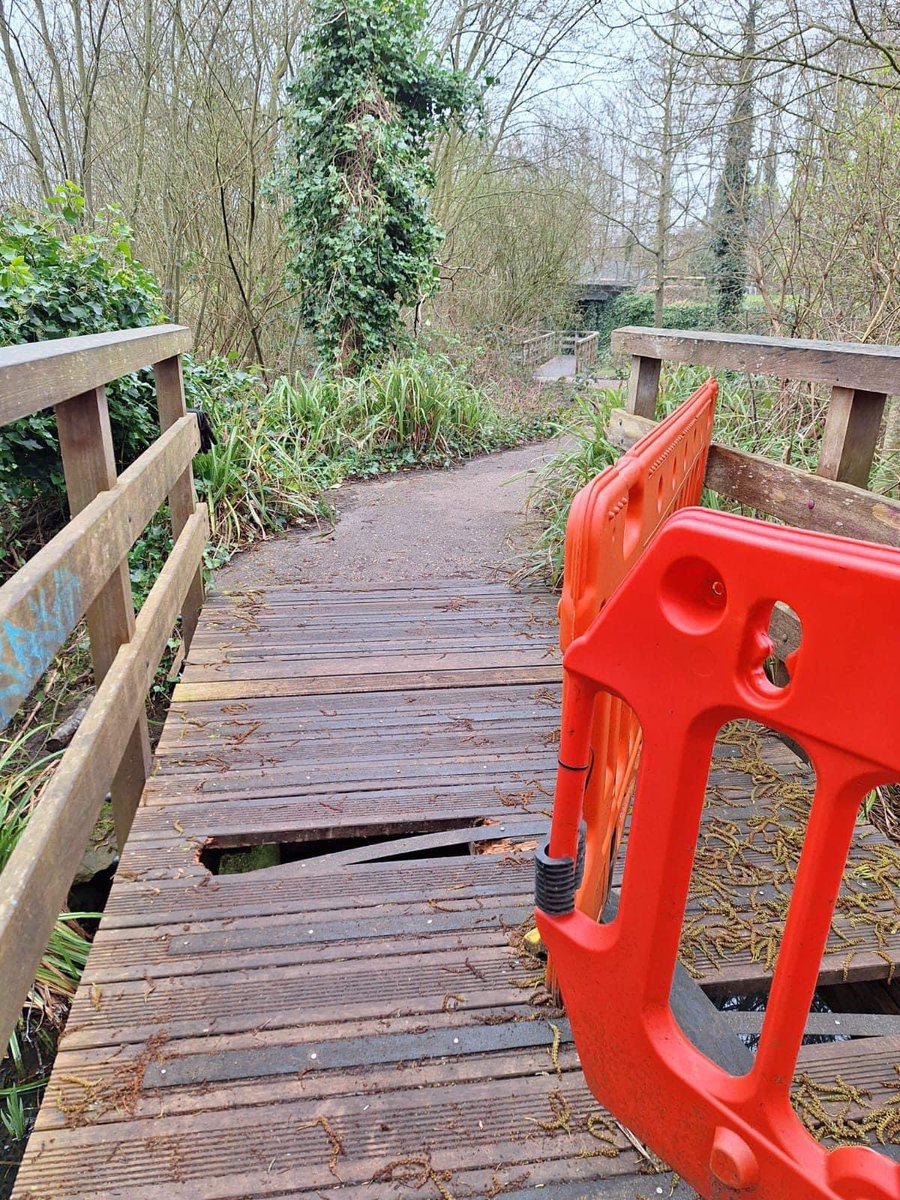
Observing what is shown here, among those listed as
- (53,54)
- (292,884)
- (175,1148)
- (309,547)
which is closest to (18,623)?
(175,1148)

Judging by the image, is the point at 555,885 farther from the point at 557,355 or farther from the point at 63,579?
the point at 557,355

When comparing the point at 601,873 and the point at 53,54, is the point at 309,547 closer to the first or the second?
the point at 601,873

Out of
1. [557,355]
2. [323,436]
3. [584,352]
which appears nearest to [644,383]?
[323,436]

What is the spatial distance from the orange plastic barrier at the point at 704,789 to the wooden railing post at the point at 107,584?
1.68m

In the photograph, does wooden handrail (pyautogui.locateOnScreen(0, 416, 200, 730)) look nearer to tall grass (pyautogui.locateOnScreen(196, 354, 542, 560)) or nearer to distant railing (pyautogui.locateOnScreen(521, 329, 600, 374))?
tall grass (pyautogui.locateOnScreen(196, 354, 542, 560))

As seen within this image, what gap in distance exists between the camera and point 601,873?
1735 millimetres

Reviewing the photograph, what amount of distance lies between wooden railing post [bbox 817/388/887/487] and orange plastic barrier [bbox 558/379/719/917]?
2.44 feet

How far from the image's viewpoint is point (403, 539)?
5.75 m

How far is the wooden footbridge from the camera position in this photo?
1489 millimetres

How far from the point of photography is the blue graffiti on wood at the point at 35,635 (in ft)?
4.44

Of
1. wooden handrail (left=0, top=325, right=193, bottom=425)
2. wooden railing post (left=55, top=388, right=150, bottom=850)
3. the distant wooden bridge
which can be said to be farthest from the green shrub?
the distant wooden bridge

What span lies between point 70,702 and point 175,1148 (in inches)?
131

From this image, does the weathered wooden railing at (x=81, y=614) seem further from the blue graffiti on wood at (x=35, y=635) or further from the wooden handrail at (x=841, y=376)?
the wooden handrail at (x=841, y=376)

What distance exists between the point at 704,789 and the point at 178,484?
11.6 ft
